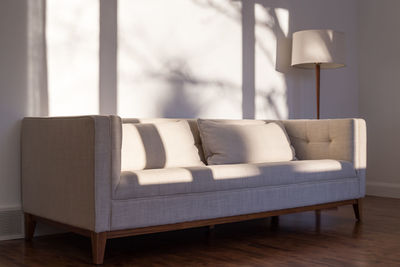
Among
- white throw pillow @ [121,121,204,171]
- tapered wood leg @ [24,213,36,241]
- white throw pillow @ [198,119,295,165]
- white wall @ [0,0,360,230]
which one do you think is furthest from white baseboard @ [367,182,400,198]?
tapered wood leg @ [24,213,36,241]

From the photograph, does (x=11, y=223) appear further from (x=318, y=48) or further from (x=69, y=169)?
(x=318, y=48)

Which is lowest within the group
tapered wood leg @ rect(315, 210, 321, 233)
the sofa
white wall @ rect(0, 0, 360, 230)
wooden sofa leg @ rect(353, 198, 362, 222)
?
tapered wood leg @ rect(315, 210, 321, 233)

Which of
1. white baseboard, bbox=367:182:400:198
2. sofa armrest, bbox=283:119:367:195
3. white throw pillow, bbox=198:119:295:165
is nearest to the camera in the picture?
white throw pillow, bbox=198:119:295:165

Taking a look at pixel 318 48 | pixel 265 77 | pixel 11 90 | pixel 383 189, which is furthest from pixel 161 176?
pixel 383 189

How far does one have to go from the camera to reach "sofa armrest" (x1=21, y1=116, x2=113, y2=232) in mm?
2539

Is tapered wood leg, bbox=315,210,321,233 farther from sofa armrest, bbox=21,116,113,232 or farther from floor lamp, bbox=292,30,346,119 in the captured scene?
sofa armrest, bbox=21,116,113,232

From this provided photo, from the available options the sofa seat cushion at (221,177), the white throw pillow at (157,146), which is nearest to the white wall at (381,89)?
the sofa seat cushion at (221,177)

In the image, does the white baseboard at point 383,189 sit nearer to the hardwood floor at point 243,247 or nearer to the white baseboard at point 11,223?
the hardwood floor at point 243,247

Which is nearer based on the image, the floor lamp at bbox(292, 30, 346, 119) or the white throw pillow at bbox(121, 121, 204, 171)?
the white throw pillow at bbox(121, 121, 204, 171)

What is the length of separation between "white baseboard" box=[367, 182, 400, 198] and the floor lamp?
1.40 meters

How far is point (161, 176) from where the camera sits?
272 centimetres

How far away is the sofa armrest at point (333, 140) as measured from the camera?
376cm

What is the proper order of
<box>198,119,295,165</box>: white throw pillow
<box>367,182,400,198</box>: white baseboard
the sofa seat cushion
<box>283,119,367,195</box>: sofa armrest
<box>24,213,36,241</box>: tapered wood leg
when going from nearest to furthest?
the sofa seat cushion, <box>24,213,36,241</box>: tapered wood leg, <box>198,119,295,165</box>: white throw pillow, <box>283,119,367,195</box>: sofa armrest, <box>367,182,400,198</box>: white baseboard

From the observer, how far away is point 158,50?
390 cm
